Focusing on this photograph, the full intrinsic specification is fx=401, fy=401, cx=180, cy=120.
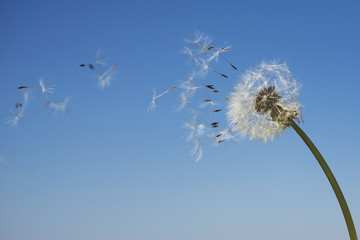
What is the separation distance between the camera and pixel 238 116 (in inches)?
408

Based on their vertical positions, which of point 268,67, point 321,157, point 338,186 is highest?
point 268,67

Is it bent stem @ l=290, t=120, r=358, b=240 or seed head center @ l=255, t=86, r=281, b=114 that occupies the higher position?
seed head center @ l=255, t=86, r=281, b=114

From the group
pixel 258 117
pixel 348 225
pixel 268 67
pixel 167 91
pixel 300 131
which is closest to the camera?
pixel 348 225

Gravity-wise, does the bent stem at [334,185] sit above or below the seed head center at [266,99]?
below

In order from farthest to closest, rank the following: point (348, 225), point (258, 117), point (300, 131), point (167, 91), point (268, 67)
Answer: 1. point (268, 67)
2. point (258, 117)
3. point (167, 91)
4. point (300, 131)
5. point (348, 225)

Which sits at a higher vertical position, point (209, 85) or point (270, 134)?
point (209, 85)

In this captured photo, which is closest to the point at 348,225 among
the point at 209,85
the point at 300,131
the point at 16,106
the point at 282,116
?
the point at 300,131

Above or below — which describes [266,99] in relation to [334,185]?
above

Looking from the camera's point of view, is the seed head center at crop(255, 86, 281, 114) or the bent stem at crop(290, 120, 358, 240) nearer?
the bent stem at crop(290, 120, 358, 240)

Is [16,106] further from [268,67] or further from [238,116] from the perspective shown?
[268,67]

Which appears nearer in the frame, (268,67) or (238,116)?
(238,116)

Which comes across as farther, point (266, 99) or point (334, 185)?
point (266, 99)

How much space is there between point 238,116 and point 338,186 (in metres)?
3.13

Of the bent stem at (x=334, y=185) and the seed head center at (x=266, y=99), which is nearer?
the bent stem at (x=334, y=185)
